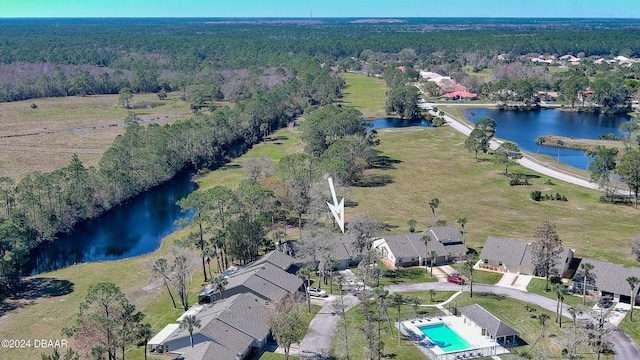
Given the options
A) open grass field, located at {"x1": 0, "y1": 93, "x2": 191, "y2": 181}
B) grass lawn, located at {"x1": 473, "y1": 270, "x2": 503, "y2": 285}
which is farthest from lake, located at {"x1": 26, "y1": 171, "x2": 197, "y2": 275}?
grass lawn, located at {"x1": 473, "y1": 270, "x2": 503, "y2": 285}

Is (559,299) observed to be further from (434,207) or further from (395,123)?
(395,123)

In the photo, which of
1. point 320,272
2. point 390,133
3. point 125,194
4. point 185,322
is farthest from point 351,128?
point 185,322

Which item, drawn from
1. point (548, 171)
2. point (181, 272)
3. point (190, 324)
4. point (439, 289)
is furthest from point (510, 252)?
point (548, 171)

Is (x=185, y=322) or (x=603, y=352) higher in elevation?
(x=185, y=322)

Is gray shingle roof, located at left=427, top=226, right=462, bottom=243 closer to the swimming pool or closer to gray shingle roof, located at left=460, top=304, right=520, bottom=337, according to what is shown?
gray shingle roof, located at left=460, top=304, right=520, bottom=337

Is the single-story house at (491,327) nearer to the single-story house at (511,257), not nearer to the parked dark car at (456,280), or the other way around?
the parked dark car at (456,280)

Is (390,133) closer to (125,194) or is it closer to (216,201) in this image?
(125,194)
